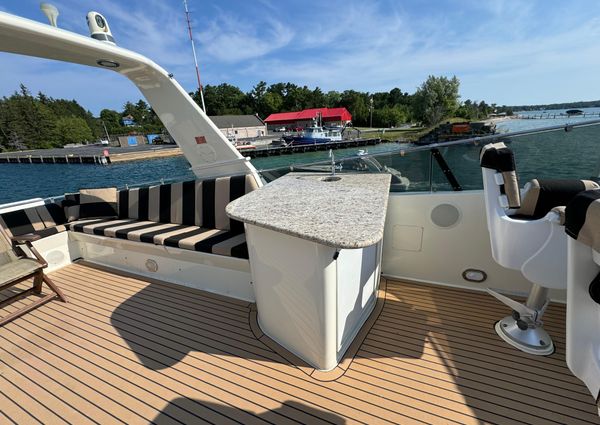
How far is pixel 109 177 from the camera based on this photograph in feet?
73.6

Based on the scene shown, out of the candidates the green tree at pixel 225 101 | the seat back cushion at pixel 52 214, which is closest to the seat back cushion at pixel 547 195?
the seat back cushion at pixel 52 214

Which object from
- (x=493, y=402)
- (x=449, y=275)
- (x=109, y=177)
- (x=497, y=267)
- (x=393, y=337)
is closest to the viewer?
(x=493, y=402)

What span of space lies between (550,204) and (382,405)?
5.04 feet

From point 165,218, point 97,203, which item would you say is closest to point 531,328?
point 165,218

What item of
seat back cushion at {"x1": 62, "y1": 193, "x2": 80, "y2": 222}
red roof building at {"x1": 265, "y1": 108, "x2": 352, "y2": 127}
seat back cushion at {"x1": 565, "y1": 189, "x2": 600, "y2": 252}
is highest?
red roof building at {"x1": 265, "y1": 108, "x2": 352, "y2": 127}

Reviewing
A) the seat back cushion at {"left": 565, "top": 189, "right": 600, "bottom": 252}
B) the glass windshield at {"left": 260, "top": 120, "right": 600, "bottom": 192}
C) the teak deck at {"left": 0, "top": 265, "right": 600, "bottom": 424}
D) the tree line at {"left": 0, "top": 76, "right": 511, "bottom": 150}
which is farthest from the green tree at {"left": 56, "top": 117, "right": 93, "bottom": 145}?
the seat back cushion at {"left": 565, "top": 189, "right": 600, "bottom": 252}

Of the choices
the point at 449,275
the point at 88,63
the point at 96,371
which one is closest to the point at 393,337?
the point at 449,275

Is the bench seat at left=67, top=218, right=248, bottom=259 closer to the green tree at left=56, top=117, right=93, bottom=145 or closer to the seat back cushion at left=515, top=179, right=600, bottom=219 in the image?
the seat back cushion at left=515, top=179, right=600, bottom=219

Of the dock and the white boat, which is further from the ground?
the white boat

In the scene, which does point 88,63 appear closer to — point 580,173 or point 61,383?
point 61,383

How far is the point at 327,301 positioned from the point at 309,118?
49.4 metres

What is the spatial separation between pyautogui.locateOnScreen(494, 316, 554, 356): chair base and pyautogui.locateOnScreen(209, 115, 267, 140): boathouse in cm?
4420

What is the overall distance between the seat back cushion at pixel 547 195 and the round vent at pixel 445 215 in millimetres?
559

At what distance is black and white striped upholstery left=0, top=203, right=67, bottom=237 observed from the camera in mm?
3105
